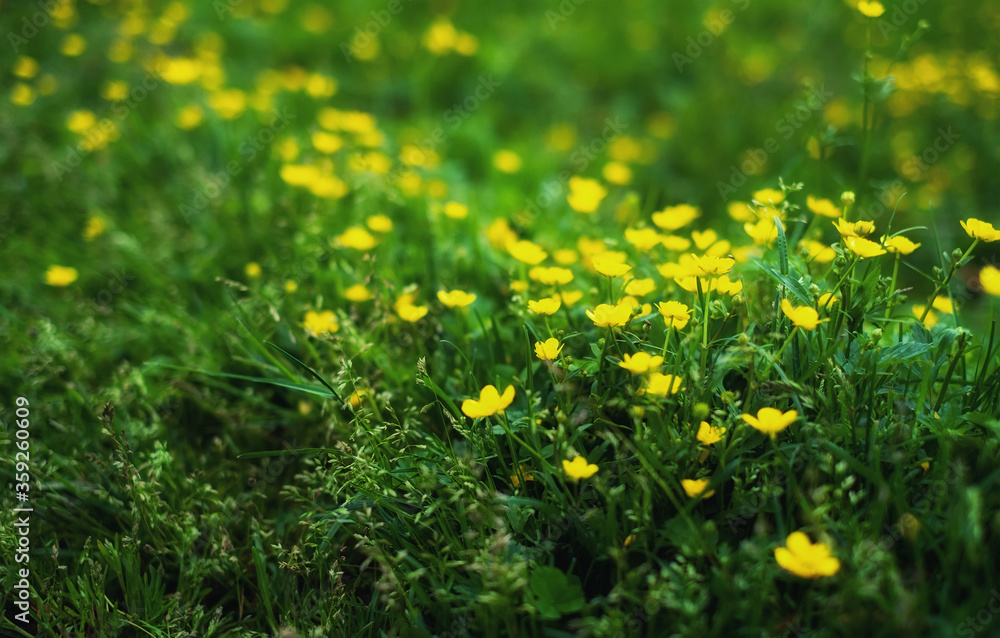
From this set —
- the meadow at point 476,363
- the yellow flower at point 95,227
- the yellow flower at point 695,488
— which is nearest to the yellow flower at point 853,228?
the meadow at point 476,363

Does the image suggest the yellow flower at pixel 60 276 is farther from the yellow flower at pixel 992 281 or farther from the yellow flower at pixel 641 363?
the yellow flower at pixel 992 281

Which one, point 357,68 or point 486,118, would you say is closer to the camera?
point 486,118

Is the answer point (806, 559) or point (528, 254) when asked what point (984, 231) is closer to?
point (806, 559)

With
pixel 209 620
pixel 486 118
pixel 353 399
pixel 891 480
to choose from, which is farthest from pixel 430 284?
pixel 486 118

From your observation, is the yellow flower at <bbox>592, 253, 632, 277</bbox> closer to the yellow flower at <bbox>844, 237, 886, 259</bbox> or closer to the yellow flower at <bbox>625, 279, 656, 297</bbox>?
the yellow flower at <bbox>625, 279, 656, 297</bbox>

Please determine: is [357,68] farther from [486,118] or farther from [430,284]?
[430,284]

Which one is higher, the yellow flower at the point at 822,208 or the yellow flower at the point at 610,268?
the yellow flower at the point at 822,208
